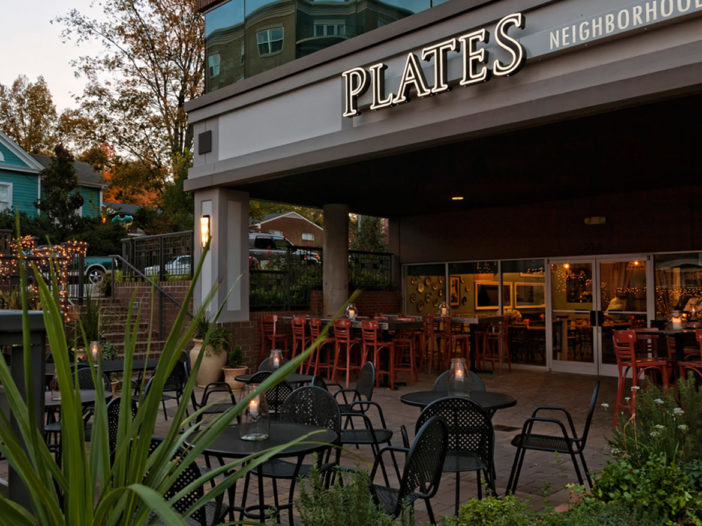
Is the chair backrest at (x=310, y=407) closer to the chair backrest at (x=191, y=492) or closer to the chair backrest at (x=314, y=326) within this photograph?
the chair backrest at (x=191, y=492)

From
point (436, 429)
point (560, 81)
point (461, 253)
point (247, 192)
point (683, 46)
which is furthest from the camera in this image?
point (461, 253)

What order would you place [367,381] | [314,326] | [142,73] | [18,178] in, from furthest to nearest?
[18,178] < [142,73] < [314,326] < [367,381]

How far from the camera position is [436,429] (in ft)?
11.2

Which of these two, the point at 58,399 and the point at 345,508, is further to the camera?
the point at 58,399

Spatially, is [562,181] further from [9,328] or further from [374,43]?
[9,328]

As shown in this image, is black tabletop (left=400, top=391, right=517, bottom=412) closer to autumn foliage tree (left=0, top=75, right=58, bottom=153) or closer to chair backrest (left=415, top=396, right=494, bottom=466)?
chair backrest (left=415, top=396, right=494, bottom=466)

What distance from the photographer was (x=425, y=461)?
338 cm

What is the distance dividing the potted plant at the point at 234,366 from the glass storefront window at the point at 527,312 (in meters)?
5.57

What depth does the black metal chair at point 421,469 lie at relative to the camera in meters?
3.20

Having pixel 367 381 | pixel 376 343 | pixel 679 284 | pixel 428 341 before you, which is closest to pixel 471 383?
pixel 367 381

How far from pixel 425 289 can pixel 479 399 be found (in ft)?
34.0

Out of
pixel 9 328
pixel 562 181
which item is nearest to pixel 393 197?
pixel 562 181

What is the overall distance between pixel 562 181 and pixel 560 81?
4.32 meters

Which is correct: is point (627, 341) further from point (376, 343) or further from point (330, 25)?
point (330, 25)
